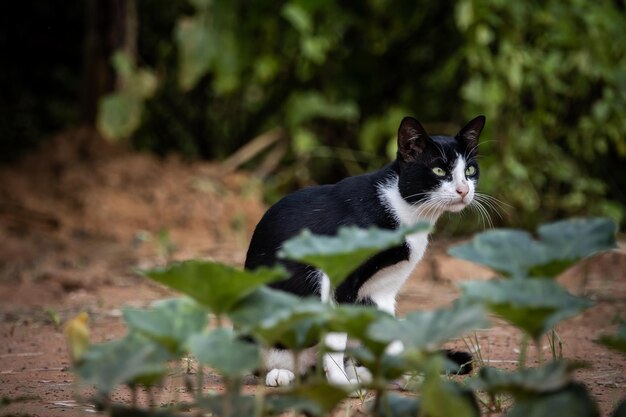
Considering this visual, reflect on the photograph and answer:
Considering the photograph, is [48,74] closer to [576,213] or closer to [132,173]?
[132,173]

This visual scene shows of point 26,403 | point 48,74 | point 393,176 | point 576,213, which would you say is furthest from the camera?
point 48,74

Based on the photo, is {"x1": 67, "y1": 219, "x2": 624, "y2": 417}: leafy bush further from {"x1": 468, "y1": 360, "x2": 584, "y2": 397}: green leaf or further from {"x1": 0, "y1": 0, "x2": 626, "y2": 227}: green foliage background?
{"x1": 0, "y1": 0, "x2": 626, "y2": 227}: green foliage background

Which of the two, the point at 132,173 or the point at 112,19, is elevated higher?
the point at 112,19

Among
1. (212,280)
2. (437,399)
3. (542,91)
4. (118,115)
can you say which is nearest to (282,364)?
(212,280)

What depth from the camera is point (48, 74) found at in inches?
323

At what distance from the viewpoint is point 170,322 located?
5.19ft

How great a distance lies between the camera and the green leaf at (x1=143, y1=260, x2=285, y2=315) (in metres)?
1.58

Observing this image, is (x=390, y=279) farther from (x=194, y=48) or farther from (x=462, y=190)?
(x=194, y=48)

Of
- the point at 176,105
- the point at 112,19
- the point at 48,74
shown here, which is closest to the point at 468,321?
the point at 112,19

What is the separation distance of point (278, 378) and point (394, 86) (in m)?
4.20

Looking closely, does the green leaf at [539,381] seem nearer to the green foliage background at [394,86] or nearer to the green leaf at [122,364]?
the green leaf at [122,364]

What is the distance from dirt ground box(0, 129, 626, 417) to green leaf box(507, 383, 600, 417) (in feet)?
2.94

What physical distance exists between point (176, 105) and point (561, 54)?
9.74 feet

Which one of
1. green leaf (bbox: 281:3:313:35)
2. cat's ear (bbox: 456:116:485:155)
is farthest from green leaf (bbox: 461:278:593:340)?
green leaf (bbox: 281:3:313:35)
